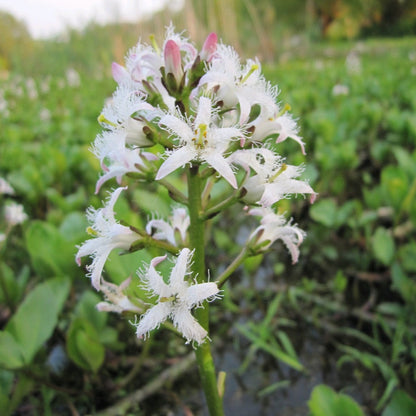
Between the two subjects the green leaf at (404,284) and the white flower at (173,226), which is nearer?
the white flower at (173,226)

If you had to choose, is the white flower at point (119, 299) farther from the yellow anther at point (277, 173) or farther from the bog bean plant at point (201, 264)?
the yellow anther at point (277, 173)

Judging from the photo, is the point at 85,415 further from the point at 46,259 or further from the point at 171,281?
the point at 171,281

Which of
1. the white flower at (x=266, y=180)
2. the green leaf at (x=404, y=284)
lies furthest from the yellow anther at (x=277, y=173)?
the green leaf at (x=404, y=284)

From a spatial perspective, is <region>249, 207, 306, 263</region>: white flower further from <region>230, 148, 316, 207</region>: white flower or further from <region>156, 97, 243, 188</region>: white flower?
<region>156, 97, 243, 188</region>: white flower

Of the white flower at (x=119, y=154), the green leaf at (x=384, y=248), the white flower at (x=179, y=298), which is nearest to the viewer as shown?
the white flower at (x=179, y=298)

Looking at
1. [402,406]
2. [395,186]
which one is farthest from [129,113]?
[395,186]

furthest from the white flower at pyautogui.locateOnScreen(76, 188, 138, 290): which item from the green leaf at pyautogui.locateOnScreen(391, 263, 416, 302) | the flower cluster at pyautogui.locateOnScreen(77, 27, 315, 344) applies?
the green leaf at pyautogui.locateOnScreen(391, 263, 416, 302)
